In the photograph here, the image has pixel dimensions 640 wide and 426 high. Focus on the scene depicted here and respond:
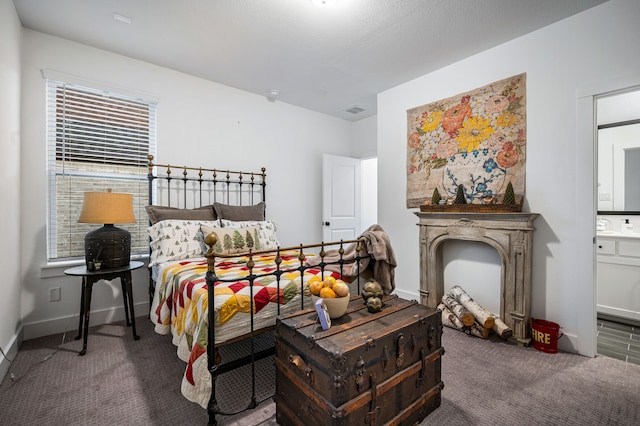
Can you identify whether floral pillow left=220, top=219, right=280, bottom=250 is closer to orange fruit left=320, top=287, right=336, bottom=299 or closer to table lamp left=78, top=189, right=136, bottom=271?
table lamp left=78, top=189, right=136, bottom=271

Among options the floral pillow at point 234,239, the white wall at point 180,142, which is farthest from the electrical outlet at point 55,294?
the floral pillow at point 234,239

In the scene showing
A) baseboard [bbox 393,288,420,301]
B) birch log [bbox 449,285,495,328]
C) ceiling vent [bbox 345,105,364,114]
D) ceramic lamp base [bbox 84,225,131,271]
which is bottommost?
baseboard [bbox 393,288,420,301]

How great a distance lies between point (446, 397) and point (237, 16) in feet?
10.6

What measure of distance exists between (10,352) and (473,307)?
3917 millimetres

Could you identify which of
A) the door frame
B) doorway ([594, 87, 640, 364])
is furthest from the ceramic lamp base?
doorway ([594, 87, 640, 364])

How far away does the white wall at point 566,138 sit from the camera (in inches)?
90.7

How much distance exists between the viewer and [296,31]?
2641 millimetres

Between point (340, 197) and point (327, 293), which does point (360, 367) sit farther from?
point (340, 197)

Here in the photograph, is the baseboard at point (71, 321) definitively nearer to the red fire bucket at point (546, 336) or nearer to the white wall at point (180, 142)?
the white wall at point (180, 142)

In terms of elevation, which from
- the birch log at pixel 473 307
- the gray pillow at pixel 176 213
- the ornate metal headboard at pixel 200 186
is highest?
the ornate metal headboard at pixel 200 186

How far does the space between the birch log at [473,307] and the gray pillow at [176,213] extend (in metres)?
2.79

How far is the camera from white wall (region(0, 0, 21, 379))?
81.9 inches

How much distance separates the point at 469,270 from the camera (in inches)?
126

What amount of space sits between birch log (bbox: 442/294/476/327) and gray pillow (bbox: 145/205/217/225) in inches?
107
